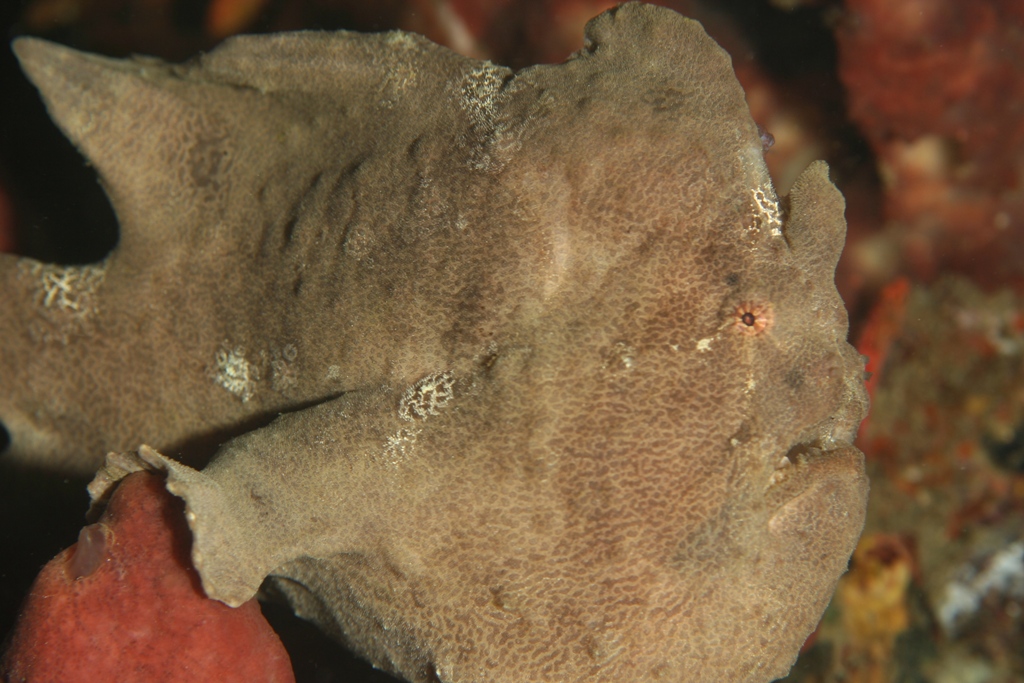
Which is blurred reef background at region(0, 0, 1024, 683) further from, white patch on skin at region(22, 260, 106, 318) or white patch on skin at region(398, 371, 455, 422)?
white patch on skin at region(398, 371, 455, 422)

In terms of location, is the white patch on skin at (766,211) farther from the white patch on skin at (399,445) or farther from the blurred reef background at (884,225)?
the blurred reef background at (884,225)

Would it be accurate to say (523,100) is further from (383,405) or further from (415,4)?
(415,4)

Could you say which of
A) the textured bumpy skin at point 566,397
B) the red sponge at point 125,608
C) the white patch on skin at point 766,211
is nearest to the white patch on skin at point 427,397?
the textured bumpy skin at point 566,397

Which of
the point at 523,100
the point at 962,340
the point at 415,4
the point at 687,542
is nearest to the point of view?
the point at 687,542

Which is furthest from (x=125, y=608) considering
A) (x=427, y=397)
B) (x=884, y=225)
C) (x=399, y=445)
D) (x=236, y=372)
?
(x=884, y=225)

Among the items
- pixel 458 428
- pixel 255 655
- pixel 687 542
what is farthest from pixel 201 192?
pixel 687 542

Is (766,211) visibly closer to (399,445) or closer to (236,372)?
(399,445)
